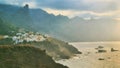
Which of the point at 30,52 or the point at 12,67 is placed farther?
the point at 30,52

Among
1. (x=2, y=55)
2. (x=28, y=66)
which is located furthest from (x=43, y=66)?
(x=2, y=55)

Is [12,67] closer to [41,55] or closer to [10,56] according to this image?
[10,56]

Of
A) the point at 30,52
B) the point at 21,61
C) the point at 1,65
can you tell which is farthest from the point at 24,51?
the point at 1,65

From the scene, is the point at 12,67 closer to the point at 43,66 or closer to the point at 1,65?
the point at 1,65

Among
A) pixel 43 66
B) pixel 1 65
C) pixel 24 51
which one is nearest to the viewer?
pixel 1 65

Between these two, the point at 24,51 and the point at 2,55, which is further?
the point at 24,51

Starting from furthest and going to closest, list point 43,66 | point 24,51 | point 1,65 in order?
1. point 24,51
2. point 43,66
3. point 1,65
